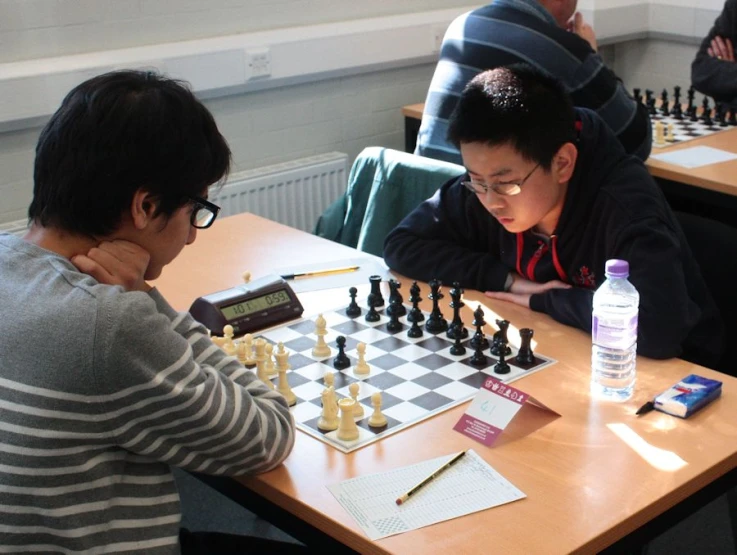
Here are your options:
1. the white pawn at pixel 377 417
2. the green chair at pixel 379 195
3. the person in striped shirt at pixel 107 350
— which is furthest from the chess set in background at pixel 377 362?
the green chair at pixel 379 195

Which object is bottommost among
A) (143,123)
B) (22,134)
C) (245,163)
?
(245,163)

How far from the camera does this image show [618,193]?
2.15m

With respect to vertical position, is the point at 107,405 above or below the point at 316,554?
above

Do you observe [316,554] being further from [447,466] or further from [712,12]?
[712,12]

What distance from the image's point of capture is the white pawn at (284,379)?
1.85 metres

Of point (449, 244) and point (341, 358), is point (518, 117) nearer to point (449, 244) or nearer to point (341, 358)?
point (449, 244)

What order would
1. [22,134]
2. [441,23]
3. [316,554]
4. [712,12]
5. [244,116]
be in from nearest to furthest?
[316,554], [22,134], [244,116], [441,23], [712,12]

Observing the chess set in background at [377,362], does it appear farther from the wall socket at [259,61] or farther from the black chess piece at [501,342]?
the wall socket at [259,61]

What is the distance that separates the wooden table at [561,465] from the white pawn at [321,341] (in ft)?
1.13

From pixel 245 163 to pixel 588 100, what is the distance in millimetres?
1585

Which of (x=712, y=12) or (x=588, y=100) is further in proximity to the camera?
(x=712, y=12)

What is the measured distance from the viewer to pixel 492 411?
5.63ft

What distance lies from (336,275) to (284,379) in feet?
2.15

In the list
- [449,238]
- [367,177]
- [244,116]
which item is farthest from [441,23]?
[449,238]
